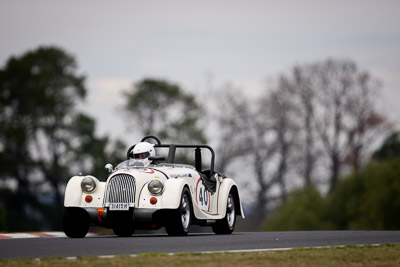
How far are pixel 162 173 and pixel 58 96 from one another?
42921 millimetres

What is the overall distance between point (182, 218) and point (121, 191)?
136cm

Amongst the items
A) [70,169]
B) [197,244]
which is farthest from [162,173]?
[70,169]

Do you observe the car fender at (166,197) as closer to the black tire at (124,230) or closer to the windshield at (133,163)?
the black tire at (124,230)

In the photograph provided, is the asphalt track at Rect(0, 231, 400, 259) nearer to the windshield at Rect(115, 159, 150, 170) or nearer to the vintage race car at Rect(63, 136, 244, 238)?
the vintage race car at Rect(63, 136, 244, 238)

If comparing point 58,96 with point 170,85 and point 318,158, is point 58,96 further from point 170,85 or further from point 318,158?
point 318,158

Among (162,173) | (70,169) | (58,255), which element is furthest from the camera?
(70,169)

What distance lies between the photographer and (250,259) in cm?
1238

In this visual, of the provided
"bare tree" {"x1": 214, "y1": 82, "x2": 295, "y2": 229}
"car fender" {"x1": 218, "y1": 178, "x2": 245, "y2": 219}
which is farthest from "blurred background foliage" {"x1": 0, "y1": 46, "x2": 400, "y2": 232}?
"car fender" {"x1": 218, "y1": 178, "x2": 245, "y2": 219}

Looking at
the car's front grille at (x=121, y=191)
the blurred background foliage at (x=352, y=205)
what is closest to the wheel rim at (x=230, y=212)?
the car's front grille at (x=121, y=191)

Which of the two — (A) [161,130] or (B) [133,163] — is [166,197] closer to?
(B) [133,163]

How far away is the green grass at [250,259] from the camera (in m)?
11.5

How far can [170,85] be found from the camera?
203 ft

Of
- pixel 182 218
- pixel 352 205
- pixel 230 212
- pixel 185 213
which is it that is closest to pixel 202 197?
pixel 185 213

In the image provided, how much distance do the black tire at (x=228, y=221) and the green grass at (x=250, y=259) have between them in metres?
6.55
